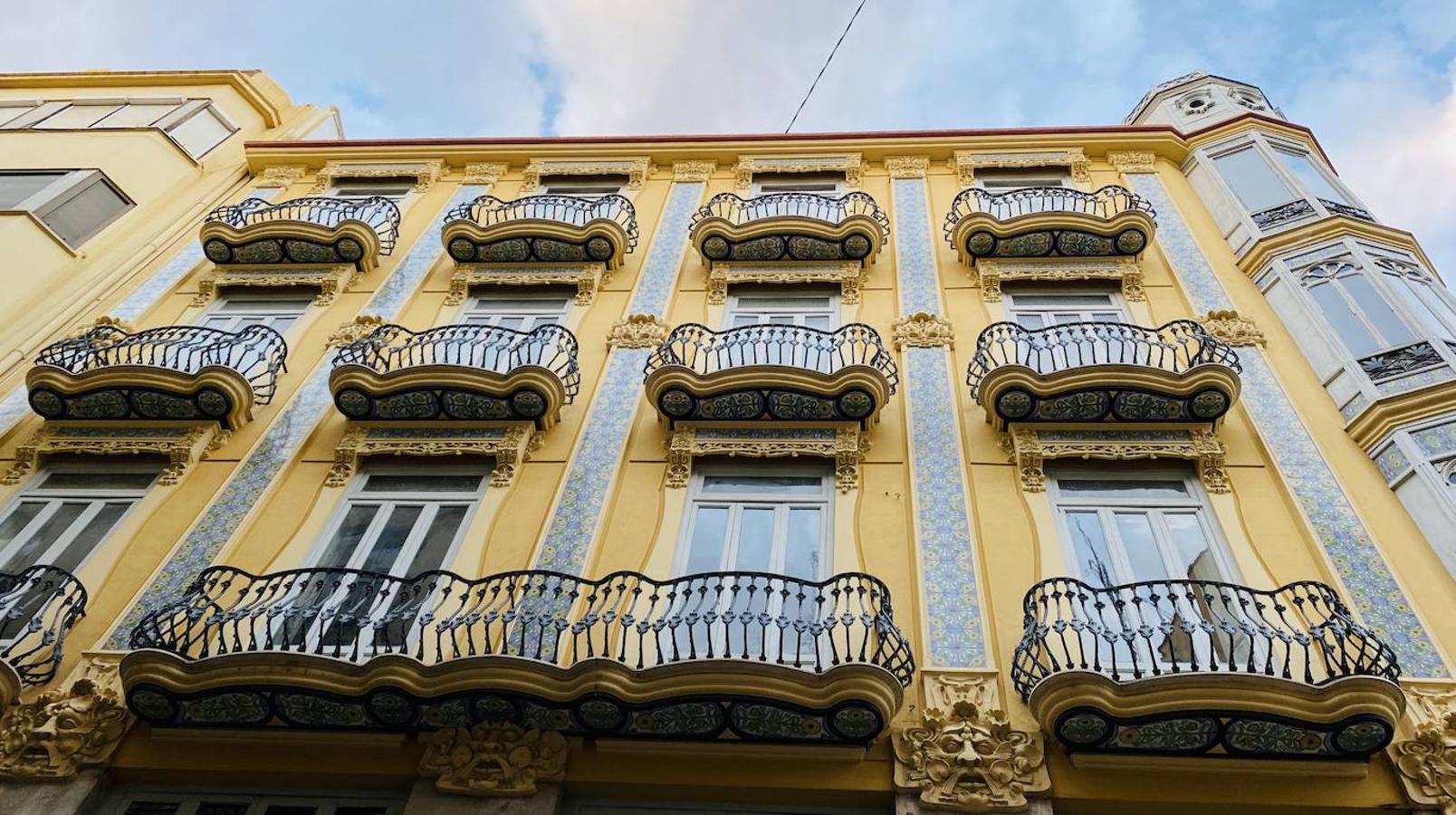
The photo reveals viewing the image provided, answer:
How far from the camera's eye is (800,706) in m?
6.78

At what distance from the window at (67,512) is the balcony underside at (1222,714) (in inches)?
342

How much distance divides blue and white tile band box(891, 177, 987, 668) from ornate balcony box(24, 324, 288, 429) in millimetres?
7115

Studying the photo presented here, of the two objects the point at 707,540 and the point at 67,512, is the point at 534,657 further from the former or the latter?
the point at 67,512

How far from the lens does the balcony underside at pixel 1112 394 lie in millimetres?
9461

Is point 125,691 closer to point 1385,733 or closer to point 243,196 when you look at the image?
point 1385,733

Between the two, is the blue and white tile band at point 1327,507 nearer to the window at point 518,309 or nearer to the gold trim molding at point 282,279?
the window at point 518,309

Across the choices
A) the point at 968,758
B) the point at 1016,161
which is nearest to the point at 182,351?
the point at 968,758

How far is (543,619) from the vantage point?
291 inches

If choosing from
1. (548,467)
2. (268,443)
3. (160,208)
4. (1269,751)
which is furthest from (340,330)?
(1269,751)

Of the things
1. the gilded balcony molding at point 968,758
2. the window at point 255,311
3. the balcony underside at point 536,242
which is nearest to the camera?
the gilded balcony molding at point 968,758

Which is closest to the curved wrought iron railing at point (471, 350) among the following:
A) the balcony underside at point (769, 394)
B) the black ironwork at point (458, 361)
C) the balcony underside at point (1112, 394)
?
the black ironwork at point (458, 361)

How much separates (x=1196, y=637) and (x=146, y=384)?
10.2 m

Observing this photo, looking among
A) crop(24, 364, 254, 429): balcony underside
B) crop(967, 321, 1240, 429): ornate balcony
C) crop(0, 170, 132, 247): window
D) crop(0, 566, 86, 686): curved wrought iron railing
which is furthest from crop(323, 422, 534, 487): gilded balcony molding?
crop(0, 170, 132, 247): window

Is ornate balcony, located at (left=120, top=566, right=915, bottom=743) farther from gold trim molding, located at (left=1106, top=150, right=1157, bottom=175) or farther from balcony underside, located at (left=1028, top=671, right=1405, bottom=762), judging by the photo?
gold trim molding, located at (left=1106, top=150, right=1157, bottom=175)
